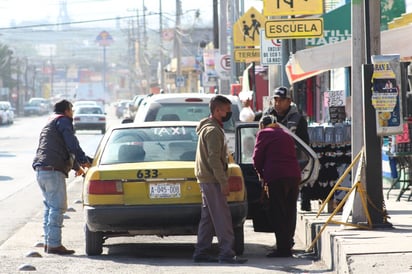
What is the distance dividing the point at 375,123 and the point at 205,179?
80.2 inches

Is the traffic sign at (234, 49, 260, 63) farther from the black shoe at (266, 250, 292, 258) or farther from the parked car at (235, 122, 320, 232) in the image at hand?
the black shoe at (266, 250, 292, 258)

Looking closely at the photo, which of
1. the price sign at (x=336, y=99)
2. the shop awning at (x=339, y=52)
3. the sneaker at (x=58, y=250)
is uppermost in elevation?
the shop awning at (x=339, y=52)

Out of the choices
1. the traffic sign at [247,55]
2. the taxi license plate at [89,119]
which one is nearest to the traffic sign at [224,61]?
the traffic sign at [247,55]

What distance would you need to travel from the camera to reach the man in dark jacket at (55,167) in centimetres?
1243

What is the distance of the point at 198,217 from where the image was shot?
11.7m

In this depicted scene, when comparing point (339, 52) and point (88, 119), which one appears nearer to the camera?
point (339, 52)

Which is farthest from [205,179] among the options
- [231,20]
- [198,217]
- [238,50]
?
[231,20]

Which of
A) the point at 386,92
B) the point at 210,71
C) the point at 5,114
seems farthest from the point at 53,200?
the point at 5,114

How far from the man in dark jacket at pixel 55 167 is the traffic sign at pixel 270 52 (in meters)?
9.60

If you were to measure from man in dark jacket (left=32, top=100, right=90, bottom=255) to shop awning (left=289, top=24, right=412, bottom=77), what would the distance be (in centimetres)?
483

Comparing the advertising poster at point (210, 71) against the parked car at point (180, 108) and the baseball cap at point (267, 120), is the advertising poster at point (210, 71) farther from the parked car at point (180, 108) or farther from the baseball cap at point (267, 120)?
the baseball cap at point (267, 120)

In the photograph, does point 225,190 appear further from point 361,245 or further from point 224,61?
point 224,61

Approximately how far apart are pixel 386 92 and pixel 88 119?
44.0 metres

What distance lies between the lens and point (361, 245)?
10617mm
